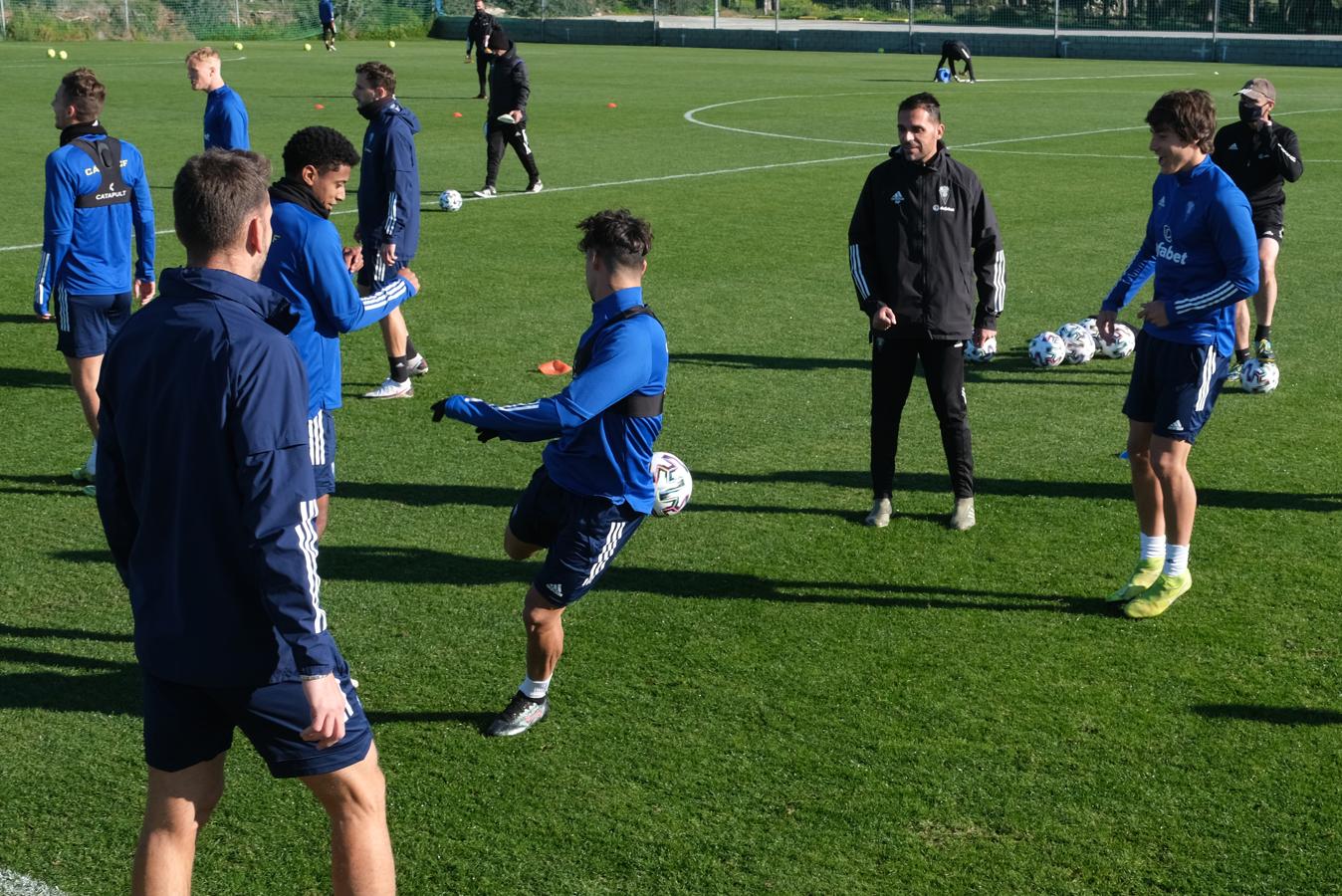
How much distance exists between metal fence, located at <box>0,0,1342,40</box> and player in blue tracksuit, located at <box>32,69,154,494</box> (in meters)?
45.7

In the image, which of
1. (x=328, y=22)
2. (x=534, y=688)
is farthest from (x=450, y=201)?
(x=328, y=22)

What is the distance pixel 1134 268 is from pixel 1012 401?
11.6ft

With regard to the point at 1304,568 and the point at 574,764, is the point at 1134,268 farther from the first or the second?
the point at 574,764

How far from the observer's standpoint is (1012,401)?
10.8m

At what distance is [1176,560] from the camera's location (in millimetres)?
7008

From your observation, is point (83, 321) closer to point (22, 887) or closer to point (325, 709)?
point (22, 887)

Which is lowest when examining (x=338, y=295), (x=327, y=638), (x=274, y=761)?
(x=274, y=761)

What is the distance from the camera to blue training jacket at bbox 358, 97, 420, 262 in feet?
35.3

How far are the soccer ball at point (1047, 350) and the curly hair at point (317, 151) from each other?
6495mm

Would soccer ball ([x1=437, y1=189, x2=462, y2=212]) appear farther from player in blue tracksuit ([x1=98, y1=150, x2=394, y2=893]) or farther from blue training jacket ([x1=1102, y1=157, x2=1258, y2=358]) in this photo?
player in blue tracksuit ([x1=98, y1=150, x2=394, y2=893])

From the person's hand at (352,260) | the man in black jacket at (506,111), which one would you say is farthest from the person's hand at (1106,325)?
the man in black jacket at (506,111)

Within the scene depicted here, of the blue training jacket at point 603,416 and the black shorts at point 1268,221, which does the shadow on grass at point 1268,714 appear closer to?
the blue training jacket at point 603,416

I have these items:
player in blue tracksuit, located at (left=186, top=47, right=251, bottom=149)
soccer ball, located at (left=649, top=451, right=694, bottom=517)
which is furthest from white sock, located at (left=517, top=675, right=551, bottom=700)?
player in blue tracksuit, located at (left=186, top=47, right=251, bottom=149)

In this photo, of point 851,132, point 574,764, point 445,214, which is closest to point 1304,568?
point 574,764
